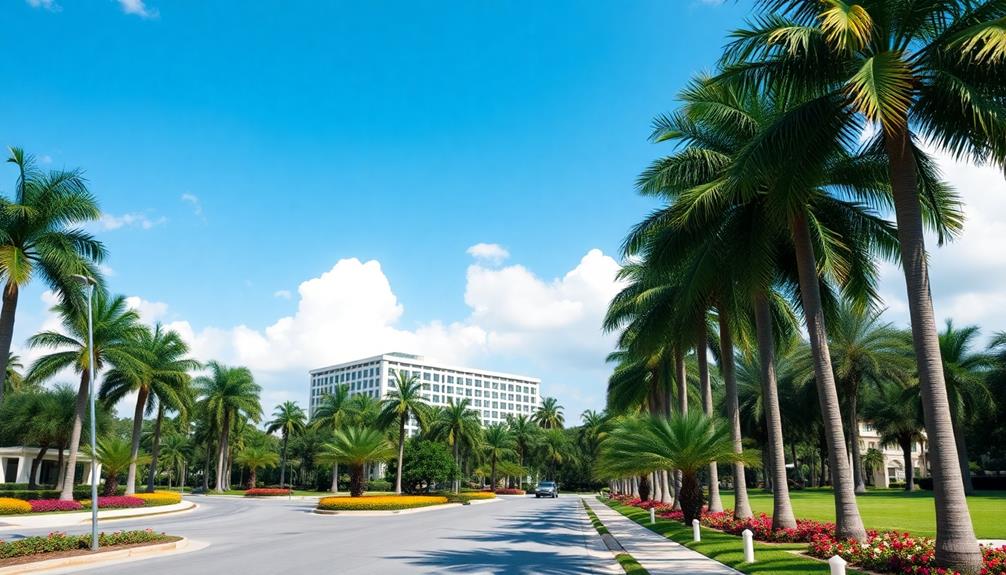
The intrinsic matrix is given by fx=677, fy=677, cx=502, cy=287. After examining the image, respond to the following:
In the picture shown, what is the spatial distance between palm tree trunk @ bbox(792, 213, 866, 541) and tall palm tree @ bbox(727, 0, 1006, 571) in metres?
3.29

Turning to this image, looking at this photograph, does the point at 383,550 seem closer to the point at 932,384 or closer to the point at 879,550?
the point at 879,550

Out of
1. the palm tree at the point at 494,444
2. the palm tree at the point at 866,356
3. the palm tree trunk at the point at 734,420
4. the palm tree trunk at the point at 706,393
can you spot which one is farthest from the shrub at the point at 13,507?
the palm tree at the point at 494,444

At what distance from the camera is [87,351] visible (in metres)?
37.8

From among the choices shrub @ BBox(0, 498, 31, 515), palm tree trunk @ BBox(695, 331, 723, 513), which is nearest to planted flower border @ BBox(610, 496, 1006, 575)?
palm tree trunk @ BBox(695, 331, 723, 513)

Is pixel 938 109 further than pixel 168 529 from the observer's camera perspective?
No

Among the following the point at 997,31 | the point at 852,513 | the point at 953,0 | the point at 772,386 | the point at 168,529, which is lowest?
the point at 168,529

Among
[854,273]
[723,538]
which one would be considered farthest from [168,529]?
[854,273]

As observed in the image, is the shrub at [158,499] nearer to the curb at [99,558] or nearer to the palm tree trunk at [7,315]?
the palm tree trunk at [7,315]

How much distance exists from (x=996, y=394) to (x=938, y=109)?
4861 cm

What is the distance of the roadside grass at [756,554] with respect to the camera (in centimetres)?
1247

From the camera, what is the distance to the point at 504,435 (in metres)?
85.0

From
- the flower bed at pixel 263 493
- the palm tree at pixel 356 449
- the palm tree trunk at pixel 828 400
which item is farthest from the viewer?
the flower bed at pixel 263 493

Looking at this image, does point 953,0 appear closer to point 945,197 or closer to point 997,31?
point 997,31

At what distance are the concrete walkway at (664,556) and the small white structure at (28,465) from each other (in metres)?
51.7
